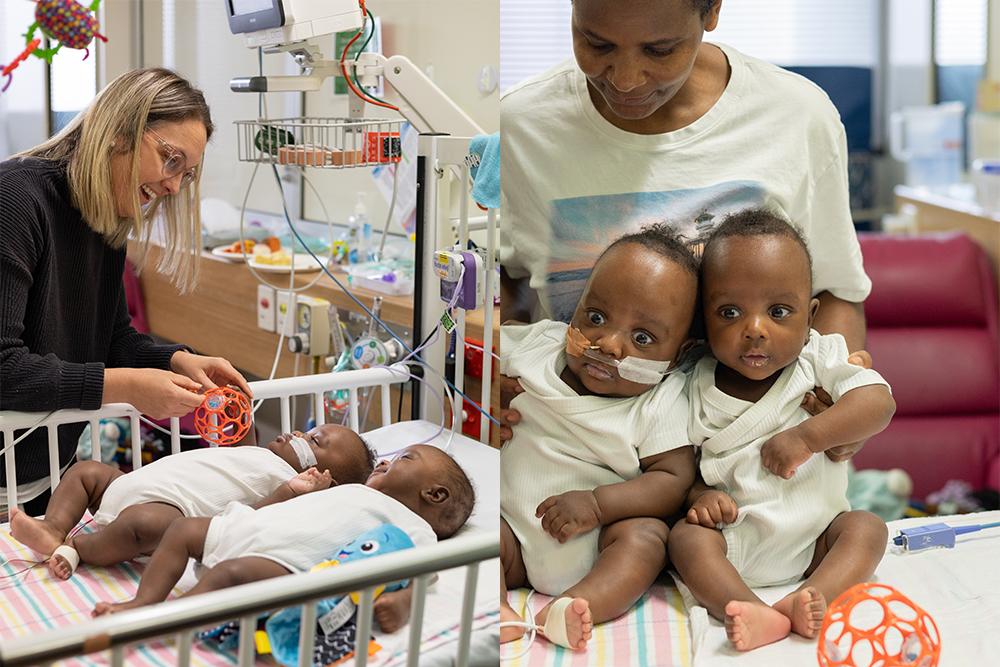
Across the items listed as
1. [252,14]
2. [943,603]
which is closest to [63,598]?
[252,14]

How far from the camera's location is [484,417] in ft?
3.49

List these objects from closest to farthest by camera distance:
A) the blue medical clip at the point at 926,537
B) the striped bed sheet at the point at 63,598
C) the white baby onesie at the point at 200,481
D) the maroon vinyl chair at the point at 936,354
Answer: the striped bed sheet at the point at 63,598 < the white baby onesie at the point at 200,481 < the blue medical clip at the point at 926,537 < the maroon vinyl chair at the point at 936,354

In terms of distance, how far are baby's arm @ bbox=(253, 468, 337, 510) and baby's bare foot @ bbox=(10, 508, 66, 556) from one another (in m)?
0.18

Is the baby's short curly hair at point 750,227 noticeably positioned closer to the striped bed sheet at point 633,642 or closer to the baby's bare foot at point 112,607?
the striped bed sheet at point 633,642

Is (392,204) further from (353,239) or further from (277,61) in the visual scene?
(277,61)

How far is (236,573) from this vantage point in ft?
2.77

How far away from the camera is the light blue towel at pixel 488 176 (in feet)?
3.36

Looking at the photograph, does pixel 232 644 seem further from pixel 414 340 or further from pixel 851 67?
pixel 851 67

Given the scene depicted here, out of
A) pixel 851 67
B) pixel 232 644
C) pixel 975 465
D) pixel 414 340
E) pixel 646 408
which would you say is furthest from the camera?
pixel 851 67

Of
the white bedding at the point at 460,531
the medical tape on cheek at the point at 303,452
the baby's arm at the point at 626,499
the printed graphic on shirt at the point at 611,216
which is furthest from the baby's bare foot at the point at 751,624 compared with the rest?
the medical tape on cheek at the point at 303,452

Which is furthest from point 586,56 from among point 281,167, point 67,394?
point 67,394

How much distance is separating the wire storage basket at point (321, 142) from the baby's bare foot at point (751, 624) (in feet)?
1.94

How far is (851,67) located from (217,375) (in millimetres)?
2018

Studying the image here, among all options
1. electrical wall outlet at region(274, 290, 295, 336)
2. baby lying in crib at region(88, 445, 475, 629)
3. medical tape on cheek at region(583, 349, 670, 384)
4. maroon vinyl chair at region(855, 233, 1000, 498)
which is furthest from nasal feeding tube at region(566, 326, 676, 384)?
maroon vinyl chair at region(855, 233, 1000, 498)
